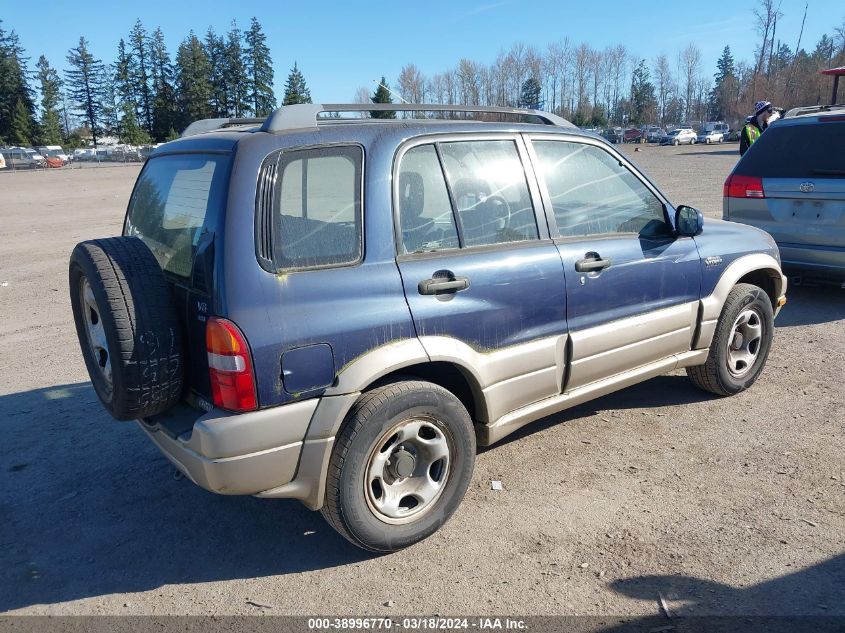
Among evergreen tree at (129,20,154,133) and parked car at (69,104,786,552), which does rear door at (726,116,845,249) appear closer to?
parked car at (69,104,786,552)

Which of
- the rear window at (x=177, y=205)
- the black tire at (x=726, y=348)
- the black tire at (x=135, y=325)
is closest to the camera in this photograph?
the black tire at (x=135, y=325)

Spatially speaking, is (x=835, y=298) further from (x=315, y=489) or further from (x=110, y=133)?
(x=110, y=133)

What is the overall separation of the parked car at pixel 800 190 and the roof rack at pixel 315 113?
3.96 m

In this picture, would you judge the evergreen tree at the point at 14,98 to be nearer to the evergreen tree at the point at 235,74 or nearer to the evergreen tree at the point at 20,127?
the evergreen tree at the point at 20,127

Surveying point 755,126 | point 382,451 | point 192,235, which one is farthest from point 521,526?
point 755,126

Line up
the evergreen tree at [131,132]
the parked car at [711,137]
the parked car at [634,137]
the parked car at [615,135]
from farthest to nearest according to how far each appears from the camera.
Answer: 1. the evergreen tree at [131,132]
2. the parked car at [615,135]
3. the parked car at [634,137]
4. the parked car at [711,137]

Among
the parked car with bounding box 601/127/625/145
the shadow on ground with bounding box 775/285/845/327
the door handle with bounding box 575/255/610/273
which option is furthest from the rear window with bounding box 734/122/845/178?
the parked car with bounding box 601/127/625/145

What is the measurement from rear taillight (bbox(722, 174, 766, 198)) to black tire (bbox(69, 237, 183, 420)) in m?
6.46

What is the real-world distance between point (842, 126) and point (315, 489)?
6.66 meters

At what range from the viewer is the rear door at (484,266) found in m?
3.23

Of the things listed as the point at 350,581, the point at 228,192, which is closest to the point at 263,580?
the point at 350,581

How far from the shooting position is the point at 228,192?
9.22ft

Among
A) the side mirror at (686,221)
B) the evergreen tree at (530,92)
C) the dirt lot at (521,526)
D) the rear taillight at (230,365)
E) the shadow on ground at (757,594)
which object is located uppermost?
the evergreen tree at (530,92)

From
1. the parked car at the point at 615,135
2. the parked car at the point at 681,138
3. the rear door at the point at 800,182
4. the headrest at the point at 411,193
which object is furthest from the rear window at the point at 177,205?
the parked car at the point at 615,135
